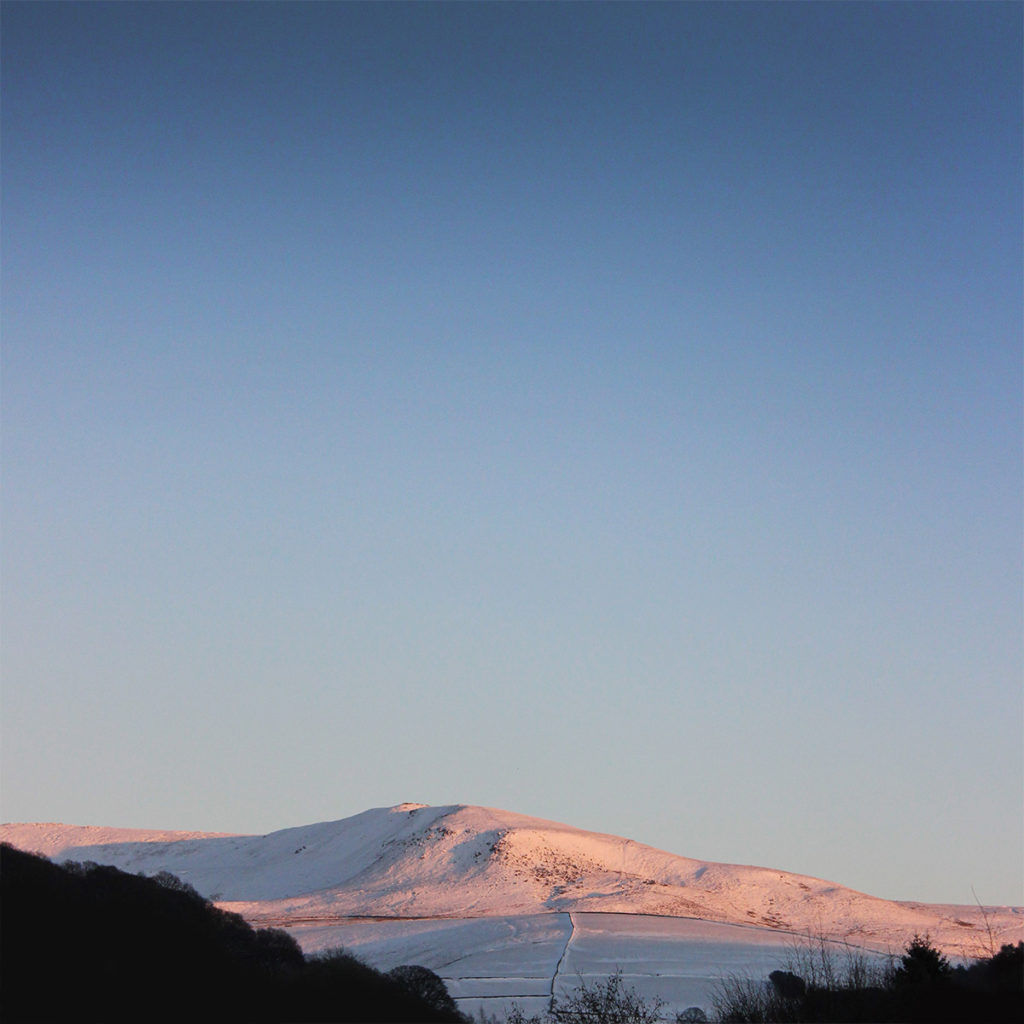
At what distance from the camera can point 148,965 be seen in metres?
20.7

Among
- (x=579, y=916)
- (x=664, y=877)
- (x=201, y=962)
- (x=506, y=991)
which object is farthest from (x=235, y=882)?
(x=201, y=962)

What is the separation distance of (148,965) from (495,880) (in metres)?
42.1

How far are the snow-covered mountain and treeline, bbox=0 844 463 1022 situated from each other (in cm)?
2684

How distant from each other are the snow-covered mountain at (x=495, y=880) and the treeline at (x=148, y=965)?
2684 cm

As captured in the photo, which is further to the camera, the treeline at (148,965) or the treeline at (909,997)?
the treeline at (909,997)

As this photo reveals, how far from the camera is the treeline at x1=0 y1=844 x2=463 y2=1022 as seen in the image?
18.8m

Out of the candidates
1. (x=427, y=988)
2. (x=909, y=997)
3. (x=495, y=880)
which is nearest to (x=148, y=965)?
(x=427, y=988)

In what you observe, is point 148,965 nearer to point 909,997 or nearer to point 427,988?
point 427,988

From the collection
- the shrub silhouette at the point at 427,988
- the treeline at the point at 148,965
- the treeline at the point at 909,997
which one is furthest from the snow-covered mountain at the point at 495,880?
the treeline at the point at 148,965

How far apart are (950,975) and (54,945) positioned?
17779 mm

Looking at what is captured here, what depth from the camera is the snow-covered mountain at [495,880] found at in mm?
54094

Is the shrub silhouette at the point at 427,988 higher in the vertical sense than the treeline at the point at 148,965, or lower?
lower

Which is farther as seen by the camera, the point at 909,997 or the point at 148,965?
the point at 909,997

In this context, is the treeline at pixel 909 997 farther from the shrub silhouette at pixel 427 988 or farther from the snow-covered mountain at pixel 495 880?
the snow-covered mountain at pixel 495 880
